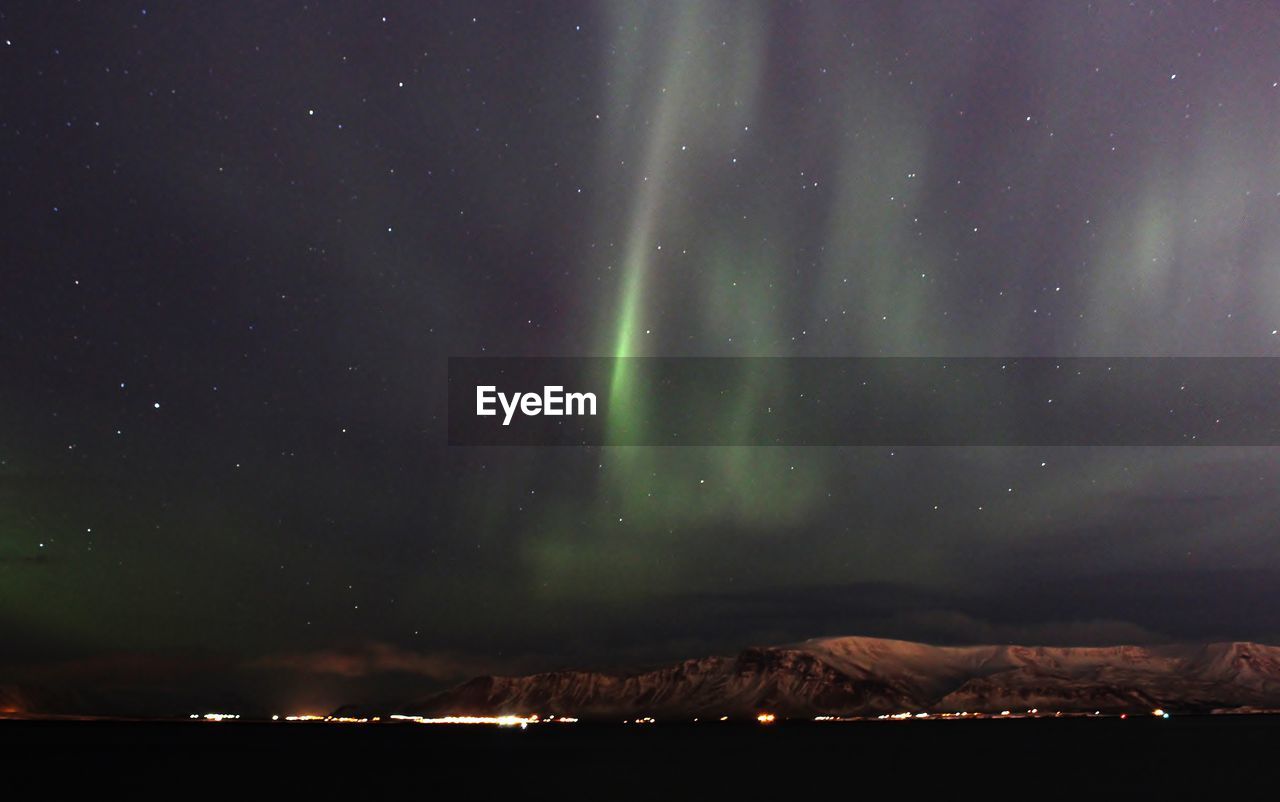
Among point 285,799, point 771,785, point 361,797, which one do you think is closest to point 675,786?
point 771,785

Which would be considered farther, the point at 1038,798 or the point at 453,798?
the point at 453,798

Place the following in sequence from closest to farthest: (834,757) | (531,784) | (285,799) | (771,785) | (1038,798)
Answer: (1038,798)
(285,799)
(771,785)
(531,784)
(834,757)

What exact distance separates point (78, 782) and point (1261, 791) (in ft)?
430

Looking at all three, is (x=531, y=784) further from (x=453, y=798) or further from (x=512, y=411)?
(x=512, y=411)

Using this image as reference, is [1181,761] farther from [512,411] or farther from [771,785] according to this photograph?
[512,411]

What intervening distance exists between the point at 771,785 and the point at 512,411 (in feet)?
248

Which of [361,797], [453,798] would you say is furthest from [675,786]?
[361,797]

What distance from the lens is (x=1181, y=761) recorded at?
16462 centimetres

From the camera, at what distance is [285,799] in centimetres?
10175

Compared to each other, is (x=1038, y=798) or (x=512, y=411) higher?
(x=512, y=411)

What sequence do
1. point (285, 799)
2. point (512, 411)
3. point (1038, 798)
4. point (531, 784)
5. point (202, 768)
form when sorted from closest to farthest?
1. point (512, 411)
2. point (1038, 798)
3. point (285, 799)
4. point (531, 784)
5. point (202, 768)

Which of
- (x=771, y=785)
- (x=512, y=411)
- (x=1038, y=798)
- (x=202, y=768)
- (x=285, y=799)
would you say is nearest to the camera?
(x=512, y=411)

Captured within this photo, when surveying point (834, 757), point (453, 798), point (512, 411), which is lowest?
point (834, 757)

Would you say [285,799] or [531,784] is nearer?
[285,799]
